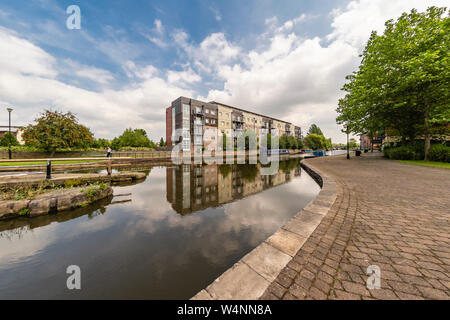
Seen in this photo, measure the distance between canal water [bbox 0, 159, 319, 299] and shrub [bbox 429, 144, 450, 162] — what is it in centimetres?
1924

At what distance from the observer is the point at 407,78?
12609 millimetres

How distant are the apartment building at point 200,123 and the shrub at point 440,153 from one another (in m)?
31.7

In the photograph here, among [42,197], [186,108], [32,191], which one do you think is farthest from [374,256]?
[186,108]

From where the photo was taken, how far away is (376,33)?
17.5 m

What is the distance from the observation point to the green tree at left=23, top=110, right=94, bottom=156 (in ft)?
60.1

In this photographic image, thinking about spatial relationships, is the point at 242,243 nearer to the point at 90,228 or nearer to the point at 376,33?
the point at 90,228

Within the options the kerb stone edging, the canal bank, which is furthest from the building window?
the kerb stone edging

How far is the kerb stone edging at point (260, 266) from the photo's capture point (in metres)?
1.70

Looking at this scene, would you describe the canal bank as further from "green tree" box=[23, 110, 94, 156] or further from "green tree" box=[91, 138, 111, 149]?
"green tree" box=[91, 138, 111, 149]

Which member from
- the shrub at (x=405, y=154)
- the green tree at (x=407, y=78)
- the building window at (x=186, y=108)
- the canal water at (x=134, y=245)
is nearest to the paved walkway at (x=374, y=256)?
the canal water at (x=134, y=245)

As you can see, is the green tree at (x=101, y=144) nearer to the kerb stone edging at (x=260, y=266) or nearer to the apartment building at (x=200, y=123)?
the apartment building at (x=200, y=123)

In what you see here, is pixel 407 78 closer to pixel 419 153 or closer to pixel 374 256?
pixel 419 153

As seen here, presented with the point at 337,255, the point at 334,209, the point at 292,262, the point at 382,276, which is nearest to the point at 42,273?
the point at 292,262
